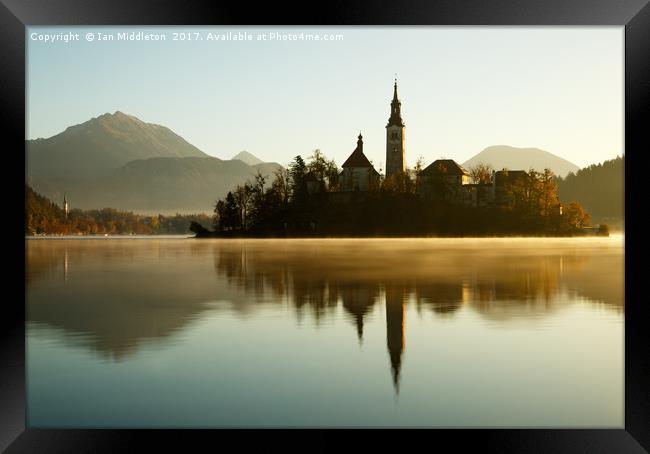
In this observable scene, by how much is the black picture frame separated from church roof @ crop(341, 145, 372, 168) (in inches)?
3987

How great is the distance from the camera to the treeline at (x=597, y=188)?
117519mm

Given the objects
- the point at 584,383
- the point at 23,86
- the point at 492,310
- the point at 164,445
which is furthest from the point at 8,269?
the point at 492,310

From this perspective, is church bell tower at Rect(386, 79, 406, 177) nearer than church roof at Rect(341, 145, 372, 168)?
No

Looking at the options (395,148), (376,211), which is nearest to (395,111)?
(395,148)

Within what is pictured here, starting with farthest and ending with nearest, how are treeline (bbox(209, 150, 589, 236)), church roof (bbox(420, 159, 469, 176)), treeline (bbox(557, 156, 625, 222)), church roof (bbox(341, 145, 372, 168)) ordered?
treeline (bbox(557, 156, 625, 222))
church roof (bbox(341, 145, 372, 168))
church roof (bbox(420, 159, 469, 176))
treeline (bbox(209, 150, 589, 236))

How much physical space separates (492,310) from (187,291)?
33.8 ft

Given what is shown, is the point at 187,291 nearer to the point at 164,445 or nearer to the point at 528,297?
the point at 528,297

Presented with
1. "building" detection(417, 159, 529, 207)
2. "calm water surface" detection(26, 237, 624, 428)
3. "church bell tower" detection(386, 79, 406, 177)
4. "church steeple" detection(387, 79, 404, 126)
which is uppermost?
"church steeple" detection(387, 79, 404, 126)

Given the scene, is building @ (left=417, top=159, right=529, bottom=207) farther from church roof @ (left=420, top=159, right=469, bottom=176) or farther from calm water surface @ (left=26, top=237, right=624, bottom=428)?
calm water surface @ (left=26, top=237, right=624, bottom=428)

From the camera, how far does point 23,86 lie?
788cm

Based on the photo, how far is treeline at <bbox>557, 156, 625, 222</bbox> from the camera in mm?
117519

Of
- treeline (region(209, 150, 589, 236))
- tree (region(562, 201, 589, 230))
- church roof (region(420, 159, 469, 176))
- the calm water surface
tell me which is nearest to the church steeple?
church roof (region(420, 159, 469, 176))

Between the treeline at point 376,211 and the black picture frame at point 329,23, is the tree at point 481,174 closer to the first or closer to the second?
the treeline at point 376,211

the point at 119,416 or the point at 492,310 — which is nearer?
the point at 119,416
